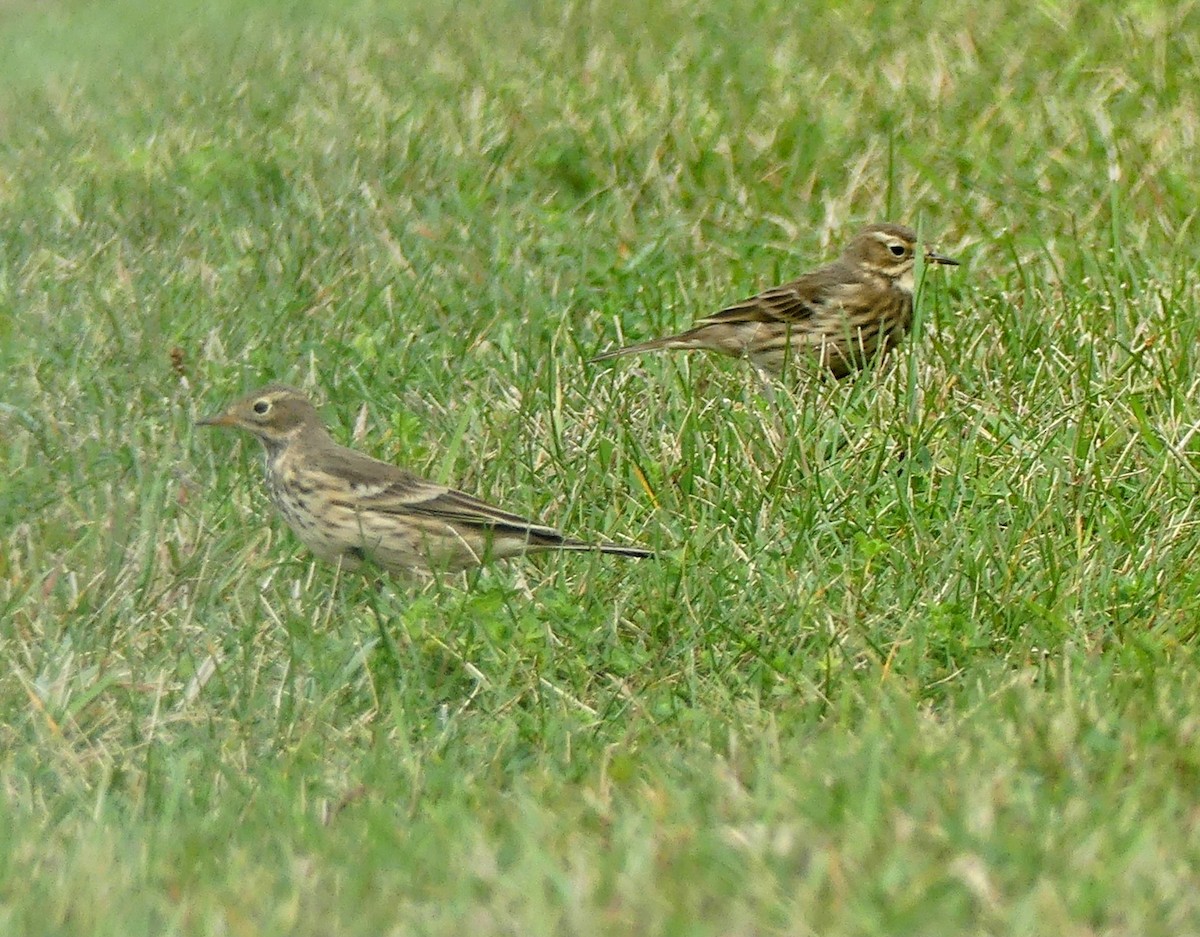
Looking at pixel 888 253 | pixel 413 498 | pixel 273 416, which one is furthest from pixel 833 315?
pixel 273 416

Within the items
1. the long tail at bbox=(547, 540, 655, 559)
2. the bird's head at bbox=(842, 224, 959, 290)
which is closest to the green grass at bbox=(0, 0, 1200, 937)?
the long tail at bbox=(547, 540, 655, 559)

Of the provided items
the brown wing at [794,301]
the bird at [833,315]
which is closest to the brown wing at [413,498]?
the bird at [833,315]

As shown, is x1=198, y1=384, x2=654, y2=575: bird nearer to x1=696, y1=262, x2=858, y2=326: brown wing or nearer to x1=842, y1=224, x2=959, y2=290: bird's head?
x1=696, y1=262, x2=858, y2=326: brown wing

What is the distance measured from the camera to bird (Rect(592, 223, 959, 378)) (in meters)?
7.57

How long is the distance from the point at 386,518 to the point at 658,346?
1570 millimetres

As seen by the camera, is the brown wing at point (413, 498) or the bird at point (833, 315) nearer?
the brown wing at point (413, 498)

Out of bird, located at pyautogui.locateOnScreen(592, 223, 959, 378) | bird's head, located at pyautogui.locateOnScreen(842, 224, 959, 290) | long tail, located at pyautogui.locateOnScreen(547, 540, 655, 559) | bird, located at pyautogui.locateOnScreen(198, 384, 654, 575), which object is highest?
long tail, located at pyautogui.locateOnScreen(547, 540, 655, 559)

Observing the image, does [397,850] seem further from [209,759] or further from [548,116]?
[548,116]

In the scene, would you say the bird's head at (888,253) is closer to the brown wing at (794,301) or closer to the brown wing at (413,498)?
the brown wing at (794,301)

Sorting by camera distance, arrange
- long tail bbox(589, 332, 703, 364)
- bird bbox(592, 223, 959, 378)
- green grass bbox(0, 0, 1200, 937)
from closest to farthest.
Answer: green grass bbox(0, 0, 1200, 937) < long tail bbox(589, 332, 703, 364) < bird bbox(592, 223, 959, 378)

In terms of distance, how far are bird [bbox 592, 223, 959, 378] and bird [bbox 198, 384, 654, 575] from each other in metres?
1.37

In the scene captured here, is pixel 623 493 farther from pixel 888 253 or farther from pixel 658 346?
pixel 888 253

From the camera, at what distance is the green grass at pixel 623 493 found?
13.0ft

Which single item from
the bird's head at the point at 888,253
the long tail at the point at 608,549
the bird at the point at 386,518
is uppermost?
the long tail at the point at 608,549
